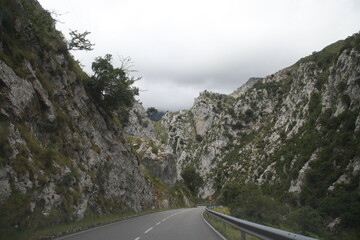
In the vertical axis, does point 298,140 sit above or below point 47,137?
below

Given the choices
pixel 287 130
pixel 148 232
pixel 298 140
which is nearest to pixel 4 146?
pixel 148 232

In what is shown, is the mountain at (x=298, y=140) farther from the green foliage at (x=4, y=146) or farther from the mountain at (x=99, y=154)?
the green foliage at (x=4, y=146)

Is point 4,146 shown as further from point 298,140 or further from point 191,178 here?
point 191,178

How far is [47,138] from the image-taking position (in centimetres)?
1902

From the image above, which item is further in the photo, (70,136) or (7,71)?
(70,136)

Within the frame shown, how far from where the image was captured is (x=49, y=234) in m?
12.2

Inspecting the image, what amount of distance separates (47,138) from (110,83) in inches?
454

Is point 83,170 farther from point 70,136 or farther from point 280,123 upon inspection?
point 280,123

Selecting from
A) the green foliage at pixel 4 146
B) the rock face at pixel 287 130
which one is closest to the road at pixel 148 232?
the green foliage at pixel 4 146

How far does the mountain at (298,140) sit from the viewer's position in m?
39.9

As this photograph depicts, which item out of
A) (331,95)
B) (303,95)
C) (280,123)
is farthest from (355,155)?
(280,123)

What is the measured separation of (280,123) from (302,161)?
37593 millimetres

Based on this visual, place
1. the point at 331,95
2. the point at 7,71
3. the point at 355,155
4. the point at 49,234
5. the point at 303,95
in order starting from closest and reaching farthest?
the point at 49,234 < the point at 7,71 < the point at 355,155 < the point at 331,95 < the point at 303,95

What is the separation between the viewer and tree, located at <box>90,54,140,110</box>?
28.7 metres
